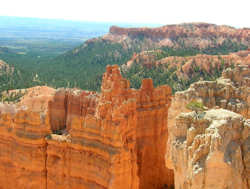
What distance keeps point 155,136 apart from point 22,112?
8.11 meters

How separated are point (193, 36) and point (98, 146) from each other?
317 ft

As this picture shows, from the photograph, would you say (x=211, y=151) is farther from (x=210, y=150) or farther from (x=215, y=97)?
(x=215, y=97)

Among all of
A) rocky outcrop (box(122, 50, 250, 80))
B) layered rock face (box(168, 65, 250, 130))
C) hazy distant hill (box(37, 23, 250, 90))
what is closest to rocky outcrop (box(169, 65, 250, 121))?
layered rock face (box(168, 65, 250, 130))

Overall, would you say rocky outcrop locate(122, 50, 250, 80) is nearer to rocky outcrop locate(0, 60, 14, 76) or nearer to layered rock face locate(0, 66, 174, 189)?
rocky outcrop locate(0, 60, 14, 76)

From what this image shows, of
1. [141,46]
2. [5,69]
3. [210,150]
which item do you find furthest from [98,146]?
[141,46]

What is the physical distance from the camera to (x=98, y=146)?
15.8 metres

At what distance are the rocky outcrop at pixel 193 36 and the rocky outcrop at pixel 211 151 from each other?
3609 inches

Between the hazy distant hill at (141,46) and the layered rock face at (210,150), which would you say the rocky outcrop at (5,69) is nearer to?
the hazy distant hill at (141,46)

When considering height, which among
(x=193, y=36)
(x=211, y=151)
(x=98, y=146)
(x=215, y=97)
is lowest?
(x=98, y=146)

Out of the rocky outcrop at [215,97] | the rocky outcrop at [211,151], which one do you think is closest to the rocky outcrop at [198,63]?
the rocky outcrop at [215,97]

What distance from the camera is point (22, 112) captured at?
17844 millimetres

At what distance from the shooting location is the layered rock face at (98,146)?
1556 cm

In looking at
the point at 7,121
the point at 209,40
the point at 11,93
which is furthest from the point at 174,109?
the point at 209,40

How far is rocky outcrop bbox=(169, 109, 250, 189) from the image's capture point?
9.24 meters
